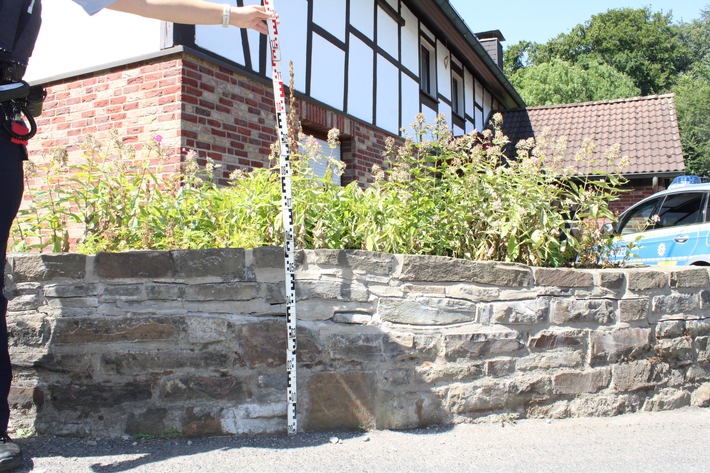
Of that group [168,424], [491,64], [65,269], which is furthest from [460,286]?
[491,64]

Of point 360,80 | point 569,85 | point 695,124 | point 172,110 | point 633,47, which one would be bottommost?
point 172,110

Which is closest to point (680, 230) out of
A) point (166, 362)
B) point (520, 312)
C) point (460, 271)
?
point (520, 312)

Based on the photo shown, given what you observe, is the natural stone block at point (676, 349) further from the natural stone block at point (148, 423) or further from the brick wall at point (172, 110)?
the brick wall at point (172, 110)

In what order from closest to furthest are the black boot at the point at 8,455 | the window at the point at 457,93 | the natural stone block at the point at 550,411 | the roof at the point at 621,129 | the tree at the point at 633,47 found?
1. the black boot at the point at 8,455
2. the natural stone block at the point at 550,411
3. the roof at the point at 621,129
4. the window at the point at 457,93
5. the tree at the point at 633,47

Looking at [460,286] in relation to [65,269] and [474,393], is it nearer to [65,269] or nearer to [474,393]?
[474,393]

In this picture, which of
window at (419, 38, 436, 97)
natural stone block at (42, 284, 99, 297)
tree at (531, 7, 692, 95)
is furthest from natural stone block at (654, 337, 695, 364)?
tree at (531, 7, 692, 95)

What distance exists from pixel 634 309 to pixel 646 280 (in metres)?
0.21

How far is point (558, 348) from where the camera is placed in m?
3.35

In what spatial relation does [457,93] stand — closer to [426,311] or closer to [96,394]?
[426,311]

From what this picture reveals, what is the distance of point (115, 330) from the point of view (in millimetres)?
2879

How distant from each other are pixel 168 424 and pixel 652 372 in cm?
285

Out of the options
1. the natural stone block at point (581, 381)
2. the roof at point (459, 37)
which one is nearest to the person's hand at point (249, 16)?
the natural stone block at point (581, 381)

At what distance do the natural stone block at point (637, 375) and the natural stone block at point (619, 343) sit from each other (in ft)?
0.21

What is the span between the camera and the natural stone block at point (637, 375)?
136 inches
